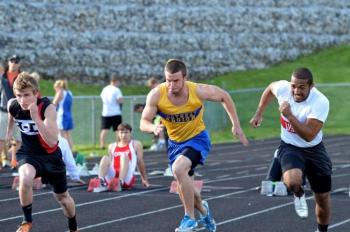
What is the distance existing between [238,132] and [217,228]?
1.40 metres

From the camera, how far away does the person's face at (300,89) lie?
1219 centimetres

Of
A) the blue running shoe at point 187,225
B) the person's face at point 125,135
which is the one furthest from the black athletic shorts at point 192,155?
the person's face at point 125,135

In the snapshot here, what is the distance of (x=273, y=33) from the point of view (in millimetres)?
55406

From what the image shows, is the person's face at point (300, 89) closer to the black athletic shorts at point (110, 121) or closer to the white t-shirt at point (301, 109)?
the white t-shirt at point (301, 109)

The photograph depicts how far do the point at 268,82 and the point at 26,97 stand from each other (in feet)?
121

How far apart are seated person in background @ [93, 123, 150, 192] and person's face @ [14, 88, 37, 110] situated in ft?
19.5

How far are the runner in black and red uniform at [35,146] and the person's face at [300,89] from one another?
2443 millimetres

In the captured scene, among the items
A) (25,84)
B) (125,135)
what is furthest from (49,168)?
(125,135)

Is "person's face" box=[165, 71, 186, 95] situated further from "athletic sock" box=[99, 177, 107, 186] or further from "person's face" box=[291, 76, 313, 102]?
"athletic sock" box=[99, 177, 107, 186]

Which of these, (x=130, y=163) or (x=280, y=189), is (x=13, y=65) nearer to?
(x=130, y=163)

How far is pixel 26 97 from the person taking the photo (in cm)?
1245

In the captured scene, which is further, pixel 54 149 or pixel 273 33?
pixel 273 33

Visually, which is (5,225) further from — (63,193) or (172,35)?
(172,35)

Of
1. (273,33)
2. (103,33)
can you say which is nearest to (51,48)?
(103,33)
